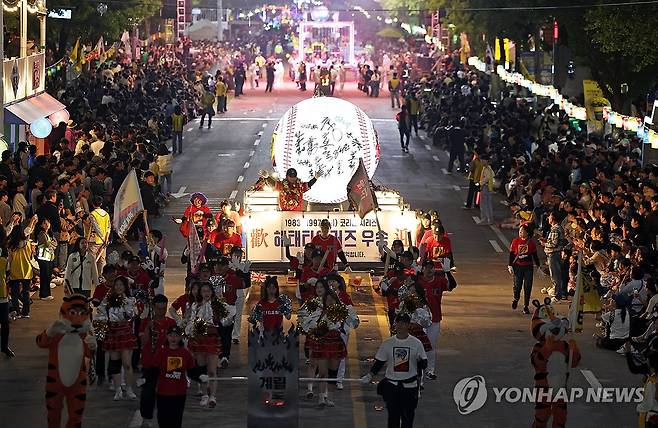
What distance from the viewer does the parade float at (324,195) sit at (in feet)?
89.0

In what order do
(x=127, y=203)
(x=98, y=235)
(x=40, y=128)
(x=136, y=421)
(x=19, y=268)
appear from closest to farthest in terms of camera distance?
(x=136, y=421) < (x=127, y=203) < (x=19, y=268) < (x=98, y=235) < (x=40, y=128)

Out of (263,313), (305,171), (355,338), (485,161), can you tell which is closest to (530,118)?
(485,161)

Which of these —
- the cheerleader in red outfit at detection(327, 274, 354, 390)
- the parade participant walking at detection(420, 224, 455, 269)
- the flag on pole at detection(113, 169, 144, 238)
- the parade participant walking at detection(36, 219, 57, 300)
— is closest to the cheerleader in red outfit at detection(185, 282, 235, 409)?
the cheerleader in red outfit at detection(327, 274, 354, 390)

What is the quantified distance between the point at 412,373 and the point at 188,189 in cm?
2486

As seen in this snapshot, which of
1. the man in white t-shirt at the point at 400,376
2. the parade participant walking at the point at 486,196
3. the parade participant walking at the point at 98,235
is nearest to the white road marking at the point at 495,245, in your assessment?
the parade participant walking at the point at 486,196

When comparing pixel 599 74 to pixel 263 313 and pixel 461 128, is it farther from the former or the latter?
pixel 263 313

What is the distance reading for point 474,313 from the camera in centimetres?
2567

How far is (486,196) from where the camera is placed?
35.7 meters

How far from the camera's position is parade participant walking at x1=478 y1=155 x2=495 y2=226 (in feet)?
117

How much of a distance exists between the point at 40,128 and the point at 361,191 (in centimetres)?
1382

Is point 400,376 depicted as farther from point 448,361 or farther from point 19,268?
point 19,268

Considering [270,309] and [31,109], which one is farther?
[31,109]

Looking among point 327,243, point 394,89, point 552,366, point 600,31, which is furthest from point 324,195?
point 394,89

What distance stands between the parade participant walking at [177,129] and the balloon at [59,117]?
4.66 m
